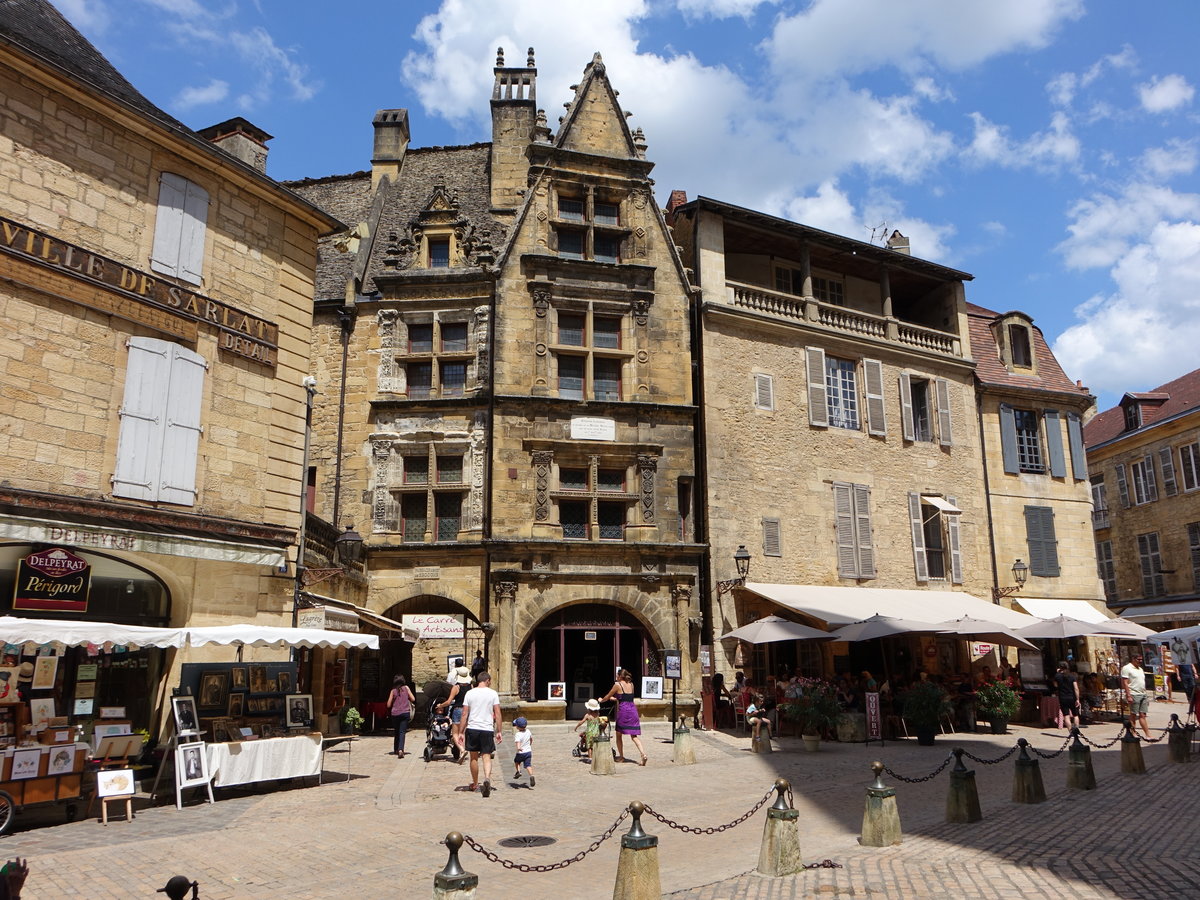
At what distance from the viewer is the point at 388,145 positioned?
2269 cm

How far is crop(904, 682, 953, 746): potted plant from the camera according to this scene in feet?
45.9

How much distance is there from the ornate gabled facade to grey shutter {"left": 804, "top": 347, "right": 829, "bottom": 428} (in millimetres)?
3119

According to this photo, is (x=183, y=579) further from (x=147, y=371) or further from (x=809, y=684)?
(x=809, y=684)

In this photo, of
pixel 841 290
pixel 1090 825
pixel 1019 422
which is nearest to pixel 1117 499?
pixel 1019 422

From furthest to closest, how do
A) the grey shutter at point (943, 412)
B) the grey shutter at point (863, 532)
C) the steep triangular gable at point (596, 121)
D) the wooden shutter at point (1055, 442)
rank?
the wooden shutter at point (1055, 442)
the grey shutter at point (943, 412)
the steep triangular gable at point (596, 121)
the grey shutter at point (863, 532)

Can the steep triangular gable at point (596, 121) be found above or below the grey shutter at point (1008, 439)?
above

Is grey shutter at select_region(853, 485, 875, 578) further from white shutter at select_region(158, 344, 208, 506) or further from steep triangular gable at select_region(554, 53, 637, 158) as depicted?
white shutter at select_region(158, 344, 208, 506)

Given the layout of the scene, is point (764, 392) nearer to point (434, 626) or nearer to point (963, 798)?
point (434, 626)

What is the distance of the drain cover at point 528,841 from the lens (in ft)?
24.4

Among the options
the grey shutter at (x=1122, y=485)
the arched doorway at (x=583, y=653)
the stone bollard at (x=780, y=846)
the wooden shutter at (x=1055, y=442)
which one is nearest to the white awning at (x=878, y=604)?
the arched doorway at (x=583, y=653)

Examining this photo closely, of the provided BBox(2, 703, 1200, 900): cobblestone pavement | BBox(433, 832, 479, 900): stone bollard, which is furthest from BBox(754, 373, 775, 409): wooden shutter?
BBox(433, 832, 479, 900): stone bollard

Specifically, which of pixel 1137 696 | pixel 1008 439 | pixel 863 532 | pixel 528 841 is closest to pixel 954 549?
pixel 863 532

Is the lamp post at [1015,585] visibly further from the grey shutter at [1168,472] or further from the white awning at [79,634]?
the white awning at [79,634]

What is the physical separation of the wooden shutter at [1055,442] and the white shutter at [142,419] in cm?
2045
